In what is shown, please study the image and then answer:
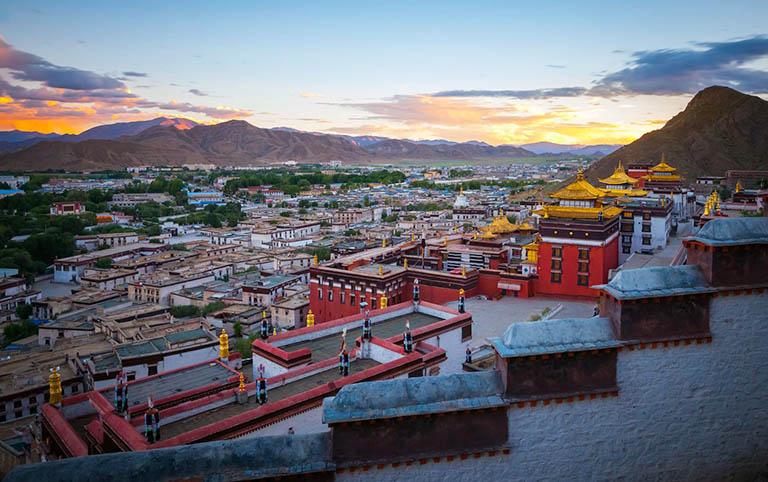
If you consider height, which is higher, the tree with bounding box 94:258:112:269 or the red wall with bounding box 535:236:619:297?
the red wall with bounding box 535:236:619:297

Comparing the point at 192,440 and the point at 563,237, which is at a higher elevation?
the point at 563,237

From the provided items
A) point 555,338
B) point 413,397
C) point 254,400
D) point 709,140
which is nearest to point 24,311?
point 254,400

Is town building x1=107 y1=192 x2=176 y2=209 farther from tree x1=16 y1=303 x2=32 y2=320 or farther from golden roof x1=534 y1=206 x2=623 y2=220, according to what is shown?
golden roof x1=534 y1=206 x2=623 y2=220

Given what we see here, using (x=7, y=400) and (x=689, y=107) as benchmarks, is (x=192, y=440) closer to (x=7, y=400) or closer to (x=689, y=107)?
(x=7, y=400)

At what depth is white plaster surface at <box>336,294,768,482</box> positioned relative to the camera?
277 inches

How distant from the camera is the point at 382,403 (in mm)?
6719

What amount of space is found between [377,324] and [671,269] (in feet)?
33.3

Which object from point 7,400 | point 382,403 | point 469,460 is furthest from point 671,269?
point 7,400

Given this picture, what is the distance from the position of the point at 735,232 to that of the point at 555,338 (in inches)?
115

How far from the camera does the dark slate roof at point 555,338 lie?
6.98m

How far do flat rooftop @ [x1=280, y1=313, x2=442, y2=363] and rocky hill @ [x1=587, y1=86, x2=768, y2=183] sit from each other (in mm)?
95951

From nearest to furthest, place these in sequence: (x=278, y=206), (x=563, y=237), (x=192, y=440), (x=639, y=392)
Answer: (x=639, y=392) → (x=192, y=440) → (x=563, y=237) → (x=278, y=206)

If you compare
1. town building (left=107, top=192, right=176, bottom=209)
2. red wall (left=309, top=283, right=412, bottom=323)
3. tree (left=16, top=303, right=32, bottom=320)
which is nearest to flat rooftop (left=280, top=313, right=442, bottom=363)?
red wall (left=309, top=283, right=412, bottom=323)

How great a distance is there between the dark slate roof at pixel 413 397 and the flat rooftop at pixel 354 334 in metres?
7.37
